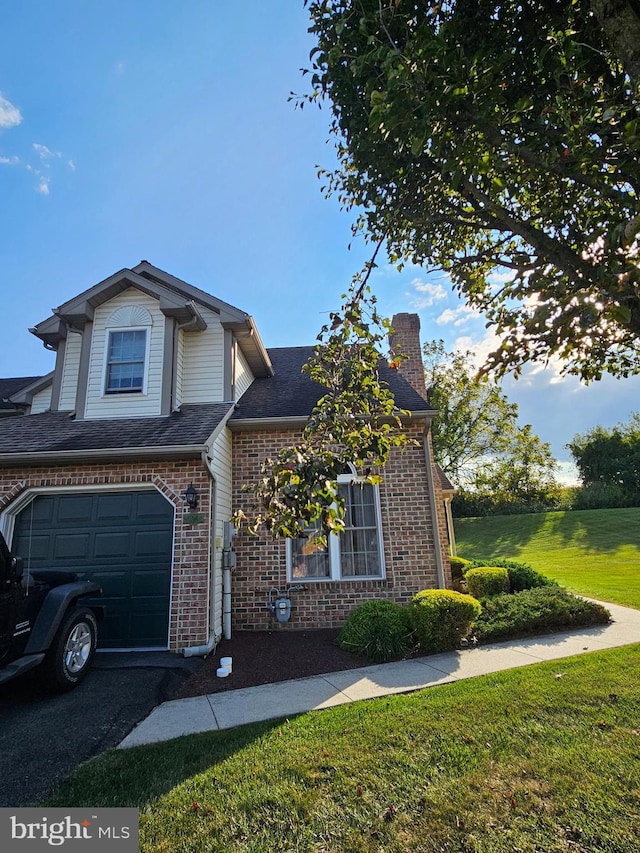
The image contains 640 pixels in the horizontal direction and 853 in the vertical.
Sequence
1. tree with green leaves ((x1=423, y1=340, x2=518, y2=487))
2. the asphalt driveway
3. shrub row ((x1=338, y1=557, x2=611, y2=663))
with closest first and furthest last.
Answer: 1. the asphalt driveway
2. shrub row ((x1=338, y1=557, x2=611, y2=663))
3. tree with green leaves ((x1=423, y1=340, x2=518, y2=487))

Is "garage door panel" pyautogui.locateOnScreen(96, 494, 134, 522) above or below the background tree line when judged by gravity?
below

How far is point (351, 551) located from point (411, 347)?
520cm

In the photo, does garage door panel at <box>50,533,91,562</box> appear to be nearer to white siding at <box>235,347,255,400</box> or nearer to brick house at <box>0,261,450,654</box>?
brick house at <box>0,261,450,654</box>

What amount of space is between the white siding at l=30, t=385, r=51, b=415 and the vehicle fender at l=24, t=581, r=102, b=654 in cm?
554

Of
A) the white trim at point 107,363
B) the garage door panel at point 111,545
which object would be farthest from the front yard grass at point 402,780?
the white trim at point 107,363

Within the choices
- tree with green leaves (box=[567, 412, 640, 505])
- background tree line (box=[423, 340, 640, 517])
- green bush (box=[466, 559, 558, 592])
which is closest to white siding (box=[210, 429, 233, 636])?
green bush (box=[466, 559, 558, 592])

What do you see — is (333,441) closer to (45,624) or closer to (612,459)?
(45,624)

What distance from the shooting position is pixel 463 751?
3488 mm

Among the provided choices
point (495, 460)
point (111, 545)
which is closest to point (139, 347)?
point (111, 545)

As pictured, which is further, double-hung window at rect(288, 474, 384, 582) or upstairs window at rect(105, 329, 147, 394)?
upstairs window at rect(105, 329, 147, 394)

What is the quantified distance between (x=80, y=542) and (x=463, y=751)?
6.27 m

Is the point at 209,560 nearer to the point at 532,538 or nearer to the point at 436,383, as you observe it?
the point at 532,538

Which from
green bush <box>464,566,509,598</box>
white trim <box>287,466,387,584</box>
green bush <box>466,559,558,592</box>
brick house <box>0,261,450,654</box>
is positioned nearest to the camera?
brick house <box>0,261,450,654</box>

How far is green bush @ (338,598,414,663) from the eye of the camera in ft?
20.7
